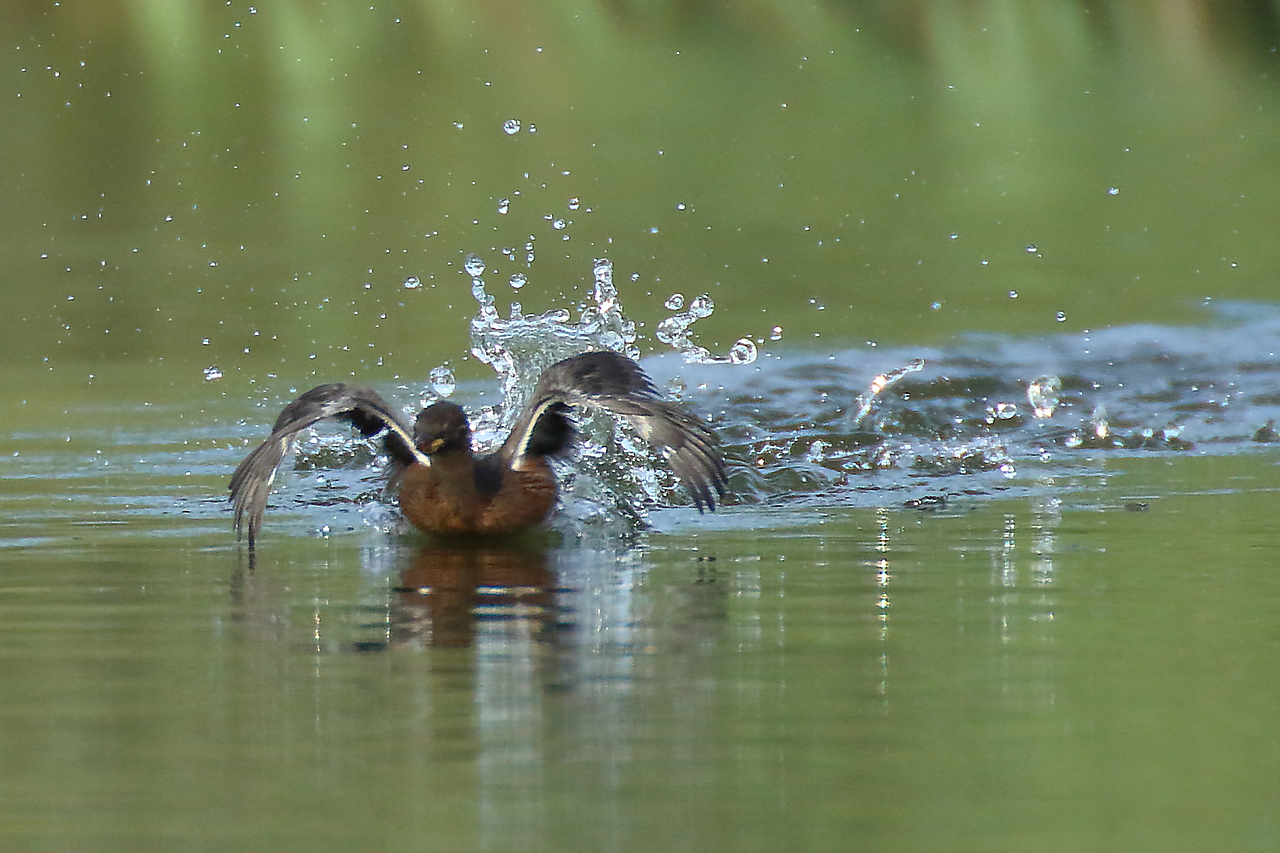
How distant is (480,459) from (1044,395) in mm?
4924

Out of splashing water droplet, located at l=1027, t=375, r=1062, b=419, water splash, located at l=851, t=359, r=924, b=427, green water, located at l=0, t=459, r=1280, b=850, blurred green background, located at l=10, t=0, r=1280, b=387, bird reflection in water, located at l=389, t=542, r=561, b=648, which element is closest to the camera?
green water, located at l=0, t=459, r=1280, b=850

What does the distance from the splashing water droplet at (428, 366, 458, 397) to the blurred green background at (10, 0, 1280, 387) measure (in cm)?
81

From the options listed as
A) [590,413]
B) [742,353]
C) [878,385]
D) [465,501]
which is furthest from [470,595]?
[878,385]

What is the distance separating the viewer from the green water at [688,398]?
5.01m

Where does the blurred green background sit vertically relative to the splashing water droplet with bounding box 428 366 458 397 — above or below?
above

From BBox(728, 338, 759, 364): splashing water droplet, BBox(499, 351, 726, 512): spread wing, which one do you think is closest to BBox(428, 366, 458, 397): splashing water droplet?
BBox(728, 338, 759, 364): splashing water droplet

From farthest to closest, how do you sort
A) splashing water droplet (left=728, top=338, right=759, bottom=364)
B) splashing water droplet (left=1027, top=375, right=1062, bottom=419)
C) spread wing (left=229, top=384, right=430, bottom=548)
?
1. splashing water droplet (left=1027, top=375, right=1062, bottom=419)
2. splashing water droplet (left=728, top=338, right=759, bottom=364)
3. spread wing (left=229, top=384, right=430, bottom=548)

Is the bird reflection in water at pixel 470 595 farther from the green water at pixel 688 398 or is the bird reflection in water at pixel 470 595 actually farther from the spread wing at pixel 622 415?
the spread wing at pixel 622 415

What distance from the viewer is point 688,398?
13.0 m

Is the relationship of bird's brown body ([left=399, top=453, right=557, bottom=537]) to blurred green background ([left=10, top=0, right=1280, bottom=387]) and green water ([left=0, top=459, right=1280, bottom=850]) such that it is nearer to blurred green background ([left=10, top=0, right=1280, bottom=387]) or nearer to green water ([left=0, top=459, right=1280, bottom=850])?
green water ([left=0, top=459, right=1280, bottom=850])

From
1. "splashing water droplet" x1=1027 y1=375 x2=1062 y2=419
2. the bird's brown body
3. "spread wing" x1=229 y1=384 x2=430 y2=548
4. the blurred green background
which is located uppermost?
the blurred green background

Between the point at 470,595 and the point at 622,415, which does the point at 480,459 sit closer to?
the point at 622,415

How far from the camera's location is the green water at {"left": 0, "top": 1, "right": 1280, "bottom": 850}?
16.4ft

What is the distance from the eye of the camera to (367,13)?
88.2 feet
